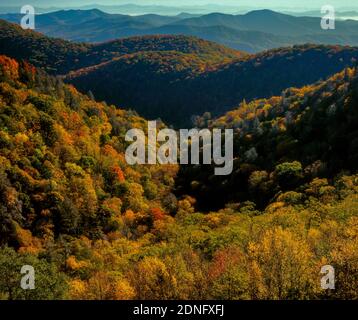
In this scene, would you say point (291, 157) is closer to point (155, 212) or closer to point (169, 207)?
point (169, 207)

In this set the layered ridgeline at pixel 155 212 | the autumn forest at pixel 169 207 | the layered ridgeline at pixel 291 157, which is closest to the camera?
the layered ridgeline at pixel 155 212

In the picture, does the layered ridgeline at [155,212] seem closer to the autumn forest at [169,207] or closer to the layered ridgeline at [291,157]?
the autumn forest at [169,207]

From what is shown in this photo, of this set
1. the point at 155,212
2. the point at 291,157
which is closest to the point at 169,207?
the point at 155,212

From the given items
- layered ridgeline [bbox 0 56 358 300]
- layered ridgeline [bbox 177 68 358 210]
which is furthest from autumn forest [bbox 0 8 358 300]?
layered ridgeline [bbox 177 68 358 210]

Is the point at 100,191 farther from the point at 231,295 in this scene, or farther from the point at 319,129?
the point at 231,295

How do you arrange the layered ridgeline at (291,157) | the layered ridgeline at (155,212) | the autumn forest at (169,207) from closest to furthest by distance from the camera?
1. the layered ridgeline at (155,212)
2. the autumn forest at (169,207)
3. the layered ridgeline at (291,157)

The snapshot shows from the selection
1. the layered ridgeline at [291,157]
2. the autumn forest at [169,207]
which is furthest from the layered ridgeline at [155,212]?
the layered ridgeline at [291,157]
